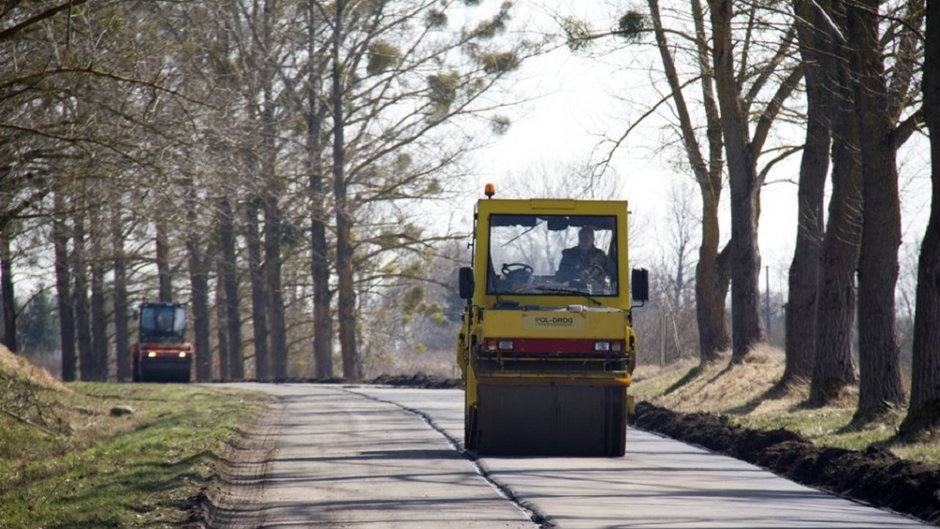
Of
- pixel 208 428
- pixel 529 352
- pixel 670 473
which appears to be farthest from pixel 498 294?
pixel 208 428

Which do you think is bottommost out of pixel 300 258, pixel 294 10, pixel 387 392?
pixel 387 392

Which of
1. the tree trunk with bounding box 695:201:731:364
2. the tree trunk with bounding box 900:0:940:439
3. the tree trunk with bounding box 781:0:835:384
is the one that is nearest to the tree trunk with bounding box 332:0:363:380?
the tree trunk with bounding box 695:201:731:364

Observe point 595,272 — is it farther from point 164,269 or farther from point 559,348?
point 164,269

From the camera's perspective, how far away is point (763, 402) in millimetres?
25359

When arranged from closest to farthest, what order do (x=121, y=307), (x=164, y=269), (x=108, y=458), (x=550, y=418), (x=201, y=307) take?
1. (x=550, y=418)
2. (x=108, y=458)
3. (x=164, y=269)
4. (x=121, y=307)
5. (x=201, y=307)

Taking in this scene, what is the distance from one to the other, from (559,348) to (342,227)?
121ft

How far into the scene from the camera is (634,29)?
80.6ft

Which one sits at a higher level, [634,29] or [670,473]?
[634,29]

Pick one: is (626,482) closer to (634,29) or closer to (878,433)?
(878,433)

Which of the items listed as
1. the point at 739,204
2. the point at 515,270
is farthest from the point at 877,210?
the point at 739,204

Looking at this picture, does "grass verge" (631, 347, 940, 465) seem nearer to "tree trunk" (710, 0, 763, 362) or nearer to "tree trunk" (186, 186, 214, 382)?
"tree trunk" (710, 0, 763, 362)

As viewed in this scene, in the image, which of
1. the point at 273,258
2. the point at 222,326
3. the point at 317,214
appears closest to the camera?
the point at 317,214

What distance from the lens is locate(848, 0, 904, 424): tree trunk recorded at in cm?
1995

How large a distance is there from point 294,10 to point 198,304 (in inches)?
722
